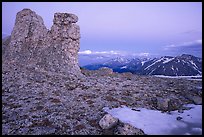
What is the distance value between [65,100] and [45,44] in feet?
52.1

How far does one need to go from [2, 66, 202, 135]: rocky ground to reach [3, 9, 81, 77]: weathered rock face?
7.03ft

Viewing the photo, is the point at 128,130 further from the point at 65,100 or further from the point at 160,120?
the point at 65,100

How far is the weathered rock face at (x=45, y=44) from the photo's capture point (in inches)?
1363

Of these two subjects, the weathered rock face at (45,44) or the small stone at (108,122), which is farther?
the weathered rock face at (45,44)

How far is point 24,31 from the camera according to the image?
3628 cm

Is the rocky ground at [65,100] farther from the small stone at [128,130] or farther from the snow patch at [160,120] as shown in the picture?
the snow patch at [160,120]

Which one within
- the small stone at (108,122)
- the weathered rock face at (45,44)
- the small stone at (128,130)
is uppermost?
the weathered rock face at (45,44)

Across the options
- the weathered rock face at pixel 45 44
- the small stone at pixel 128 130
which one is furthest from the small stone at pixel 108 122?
the weathered rock face at pixel 45 44

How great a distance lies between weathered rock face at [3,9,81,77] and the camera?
3462 centimetres

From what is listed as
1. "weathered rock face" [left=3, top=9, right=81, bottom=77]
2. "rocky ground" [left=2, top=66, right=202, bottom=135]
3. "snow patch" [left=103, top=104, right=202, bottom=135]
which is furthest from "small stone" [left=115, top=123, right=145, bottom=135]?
"weathered rock face" [left=3, top=9, right=81, bottom=77]

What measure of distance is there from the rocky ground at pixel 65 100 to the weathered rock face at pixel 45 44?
2.14 meters

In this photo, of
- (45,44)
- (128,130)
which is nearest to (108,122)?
(128,130)

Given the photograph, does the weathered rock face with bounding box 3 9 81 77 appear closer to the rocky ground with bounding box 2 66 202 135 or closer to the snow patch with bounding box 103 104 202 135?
the rocky ground with bounding box 2 66 202 135

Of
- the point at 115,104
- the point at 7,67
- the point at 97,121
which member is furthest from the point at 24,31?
the point at 97,121
